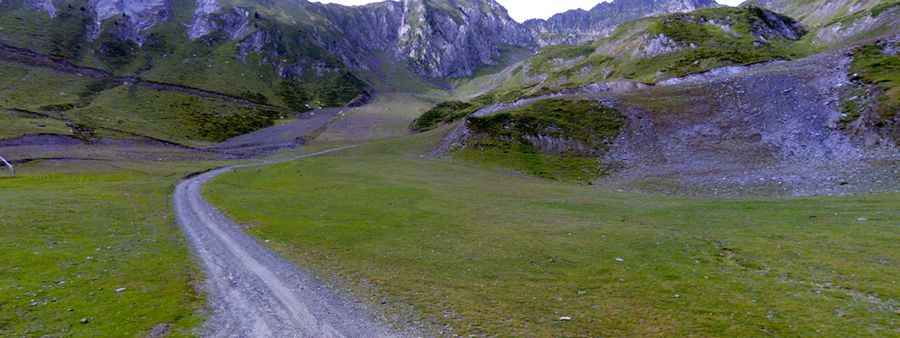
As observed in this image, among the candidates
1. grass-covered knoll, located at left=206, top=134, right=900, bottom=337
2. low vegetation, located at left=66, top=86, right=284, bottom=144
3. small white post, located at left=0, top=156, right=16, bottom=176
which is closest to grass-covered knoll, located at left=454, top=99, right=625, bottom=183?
grass-covered knoll, located at left=206, top=134, right=900, bottom=337

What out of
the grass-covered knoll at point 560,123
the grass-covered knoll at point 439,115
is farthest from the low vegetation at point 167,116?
the grass-covered knoll at point 560,123

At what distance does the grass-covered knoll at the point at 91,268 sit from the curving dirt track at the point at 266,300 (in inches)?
43.6

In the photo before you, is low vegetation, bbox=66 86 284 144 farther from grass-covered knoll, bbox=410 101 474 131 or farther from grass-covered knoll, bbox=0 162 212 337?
grass-covered knoll, bbox=0 162 212 337

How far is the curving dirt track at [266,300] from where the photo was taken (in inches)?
664

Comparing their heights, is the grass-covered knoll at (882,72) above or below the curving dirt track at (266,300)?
above

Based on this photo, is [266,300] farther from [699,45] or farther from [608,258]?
[699,45]

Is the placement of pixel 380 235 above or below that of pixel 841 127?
below

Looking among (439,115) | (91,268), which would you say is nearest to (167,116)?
(439,115)

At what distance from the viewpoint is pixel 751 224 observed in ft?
98.5

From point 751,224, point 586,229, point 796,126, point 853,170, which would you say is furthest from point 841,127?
point 586,229

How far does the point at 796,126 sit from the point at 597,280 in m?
63.3

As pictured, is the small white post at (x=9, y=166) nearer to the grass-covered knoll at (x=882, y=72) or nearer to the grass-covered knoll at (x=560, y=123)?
the grass-covered knoll at (x=560, y=123)

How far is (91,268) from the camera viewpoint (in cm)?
2358

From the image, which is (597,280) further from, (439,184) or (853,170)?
(853,170)
